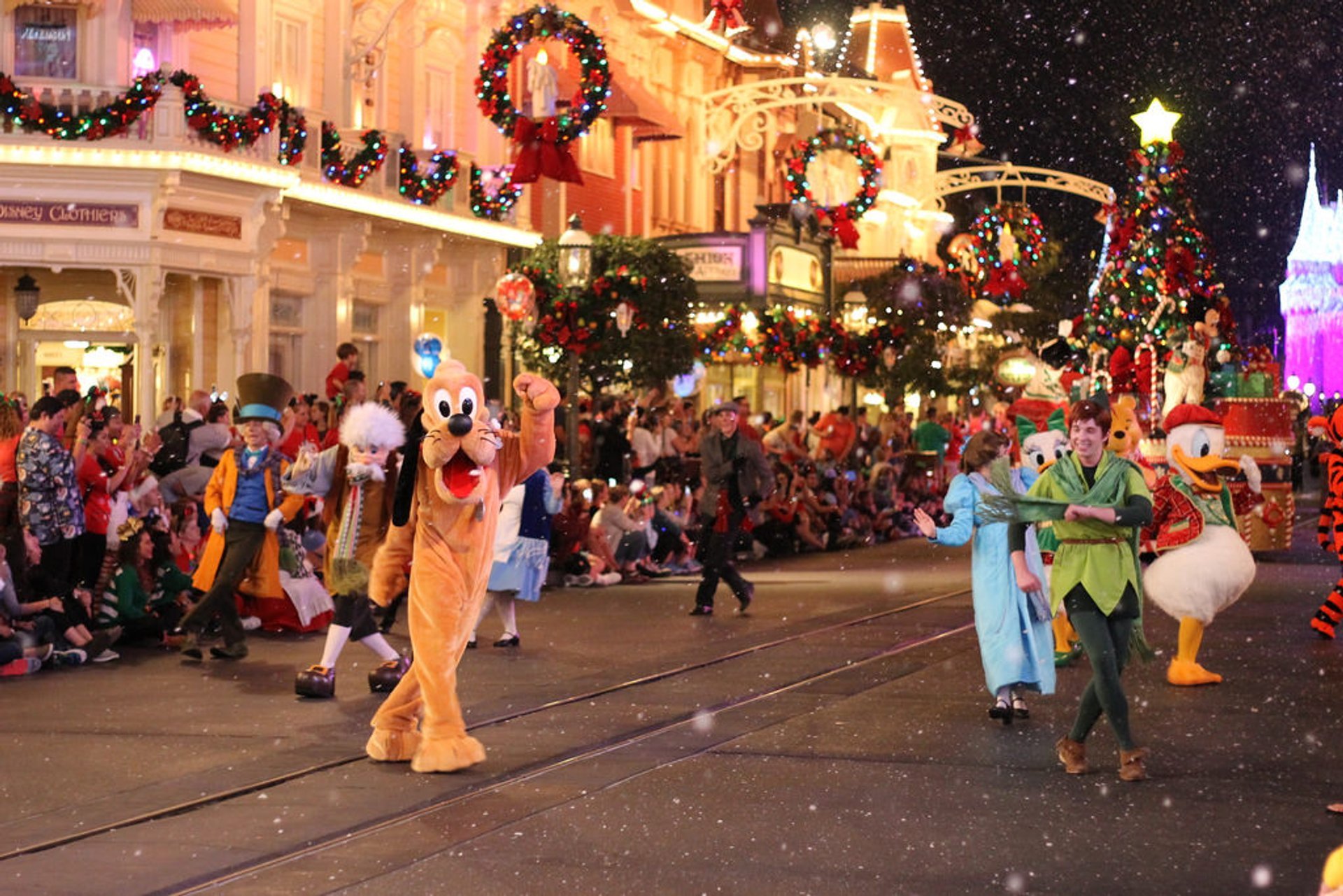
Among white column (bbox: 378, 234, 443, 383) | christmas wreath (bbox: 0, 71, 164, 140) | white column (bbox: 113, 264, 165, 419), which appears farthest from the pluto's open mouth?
white column (bbox: 378, 234, 443, 383)

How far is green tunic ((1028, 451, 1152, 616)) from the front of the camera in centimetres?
926

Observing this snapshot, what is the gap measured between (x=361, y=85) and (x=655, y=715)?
58.2ft

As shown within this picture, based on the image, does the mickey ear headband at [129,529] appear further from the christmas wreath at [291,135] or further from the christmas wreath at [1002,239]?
the christmas wreath at [1002,239]

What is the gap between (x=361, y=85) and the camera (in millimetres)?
27203

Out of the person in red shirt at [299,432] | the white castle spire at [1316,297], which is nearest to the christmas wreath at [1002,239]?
the person in red shirt at [299,432]

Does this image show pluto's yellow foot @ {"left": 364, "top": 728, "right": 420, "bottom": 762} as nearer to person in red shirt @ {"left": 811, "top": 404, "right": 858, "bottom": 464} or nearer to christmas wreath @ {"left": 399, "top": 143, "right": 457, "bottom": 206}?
person in red shirt @ {"left": 811, "top": 404, "right": 858, "bottom": 464}

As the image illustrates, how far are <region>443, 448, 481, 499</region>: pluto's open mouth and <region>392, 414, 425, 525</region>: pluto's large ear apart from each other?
33cm

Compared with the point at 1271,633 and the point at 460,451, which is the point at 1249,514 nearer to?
the point at 1271,633

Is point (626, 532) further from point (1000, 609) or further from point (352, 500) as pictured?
point (1000, 609)

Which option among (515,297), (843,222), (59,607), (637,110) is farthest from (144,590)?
(637,110)

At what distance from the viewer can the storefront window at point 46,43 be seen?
22297 millimetres

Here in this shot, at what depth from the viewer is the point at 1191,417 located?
49.2 ft

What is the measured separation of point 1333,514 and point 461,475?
8585mm

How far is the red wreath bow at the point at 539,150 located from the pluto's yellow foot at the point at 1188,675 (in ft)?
48.1
